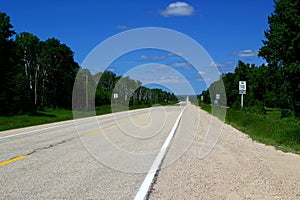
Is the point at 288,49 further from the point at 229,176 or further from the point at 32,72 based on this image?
the point at 32,72

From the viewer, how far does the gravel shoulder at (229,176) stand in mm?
6613

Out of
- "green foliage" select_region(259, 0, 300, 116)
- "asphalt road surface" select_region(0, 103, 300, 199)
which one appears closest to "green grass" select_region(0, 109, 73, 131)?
"asphalt road surface" select_region(0, 103, 300, 199)

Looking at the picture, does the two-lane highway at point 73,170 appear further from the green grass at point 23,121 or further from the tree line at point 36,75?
the tree line at point 36,75

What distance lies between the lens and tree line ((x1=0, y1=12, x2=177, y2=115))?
61.2 meters

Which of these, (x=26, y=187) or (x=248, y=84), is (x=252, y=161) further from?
(x=248, y=84)

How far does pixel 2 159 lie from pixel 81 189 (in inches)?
174

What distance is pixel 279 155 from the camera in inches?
474

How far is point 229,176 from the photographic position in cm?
820

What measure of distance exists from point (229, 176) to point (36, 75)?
75766mm

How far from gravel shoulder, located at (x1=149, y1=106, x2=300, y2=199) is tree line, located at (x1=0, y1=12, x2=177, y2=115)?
44.2 metres

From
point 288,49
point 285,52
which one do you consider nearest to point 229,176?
point 288,49

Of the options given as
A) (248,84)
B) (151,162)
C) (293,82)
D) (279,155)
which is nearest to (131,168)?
(151,162)

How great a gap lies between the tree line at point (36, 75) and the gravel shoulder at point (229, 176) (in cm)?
4424

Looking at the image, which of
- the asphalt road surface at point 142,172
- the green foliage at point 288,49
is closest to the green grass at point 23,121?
the asphalt road surface at point 142,172
